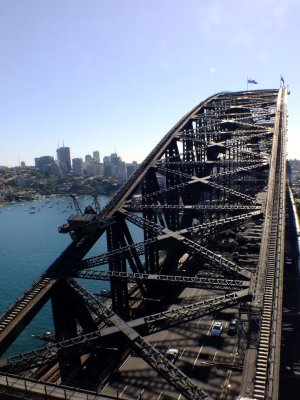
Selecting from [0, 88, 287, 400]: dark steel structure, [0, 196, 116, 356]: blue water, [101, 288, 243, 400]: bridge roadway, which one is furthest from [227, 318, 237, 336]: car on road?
[0, 196, 116, 356]: blue water

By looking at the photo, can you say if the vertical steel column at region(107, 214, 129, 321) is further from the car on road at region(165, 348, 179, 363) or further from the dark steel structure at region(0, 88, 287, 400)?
the car on road at region(165, 348, 179, 363)

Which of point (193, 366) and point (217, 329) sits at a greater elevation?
point (217, 329)

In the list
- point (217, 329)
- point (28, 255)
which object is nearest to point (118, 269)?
point (217, 329)

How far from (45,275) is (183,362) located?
9.74 meters

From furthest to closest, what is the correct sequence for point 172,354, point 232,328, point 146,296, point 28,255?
point 28,255 < point 146,296 < point 232,328 < point 172,354

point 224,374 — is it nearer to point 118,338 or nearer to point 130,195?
point 118,338

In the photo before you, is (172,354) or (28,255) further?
(28,255)

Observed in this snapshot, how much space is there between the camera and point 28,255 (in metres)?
88.7

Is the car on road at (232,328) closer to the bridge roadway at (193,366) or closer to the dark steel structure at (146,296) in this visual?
the bridge roadway at (193,366)

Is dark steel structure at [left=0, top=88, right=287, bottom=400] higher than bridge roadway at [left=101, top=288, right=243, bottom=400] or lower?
higher

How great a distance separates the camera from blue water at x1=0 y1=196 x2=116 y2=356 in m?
50.6

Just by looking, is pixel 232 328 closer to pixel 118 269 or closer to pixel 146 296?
pixel 146 296

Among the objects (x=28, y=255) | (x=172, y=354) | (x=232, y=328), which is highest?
(x=172, y=354)

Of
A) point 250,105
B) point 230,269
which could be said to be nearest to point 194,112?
point 250,105
